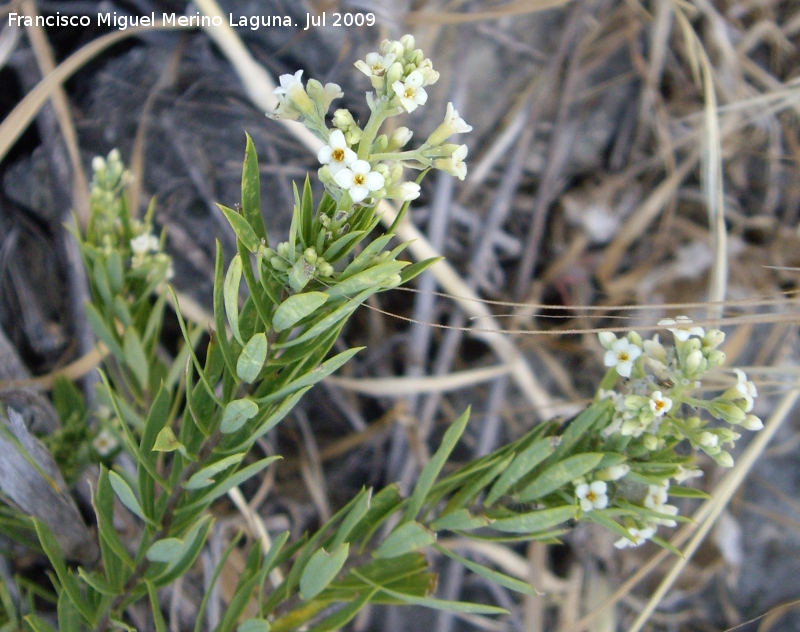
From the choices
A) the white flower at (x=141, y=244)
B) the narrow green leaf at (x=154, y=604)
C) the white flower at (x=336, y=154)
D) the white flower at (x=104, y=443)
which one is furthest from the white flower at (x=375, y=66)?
the white flower at (x=104, y=443)

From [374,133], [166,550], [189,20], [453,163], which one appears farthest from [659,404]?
Result: [189,20]

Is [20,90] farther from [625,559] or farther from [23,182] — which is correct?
[625,559]

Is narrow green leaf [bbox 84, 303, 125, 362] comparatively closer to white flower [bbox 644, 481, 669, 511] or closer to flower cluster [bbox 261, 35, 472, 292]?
flower cluster [bbox 261, 35, 472, 292]

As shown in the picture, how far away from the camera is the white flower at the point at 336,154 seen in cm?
81

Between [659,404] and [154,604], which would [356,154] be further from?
[154,604]

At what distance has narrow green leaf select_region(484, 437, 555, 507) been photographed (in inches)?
45.2

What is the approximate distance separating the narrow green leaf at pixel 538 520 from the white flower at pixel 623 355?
260mm

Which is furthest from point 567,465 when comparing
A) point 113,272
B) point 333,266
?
point 113,272

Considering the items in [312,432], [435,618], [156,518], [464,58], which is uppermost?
[464,58]

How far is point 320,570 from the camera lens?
1.12 meters

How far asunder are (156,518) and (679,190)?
246cm

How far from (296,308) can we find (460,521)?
22.4 inches

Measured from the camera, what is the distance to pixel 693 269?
8.63 feet

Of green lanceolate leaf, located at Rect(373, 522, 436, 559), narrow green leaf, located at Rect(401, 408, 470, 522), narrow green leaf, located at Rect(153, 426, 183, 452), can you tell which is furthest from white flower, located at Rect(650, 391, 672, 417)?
narrow green leaf, located at Rect(153, 426, 183, 452)
